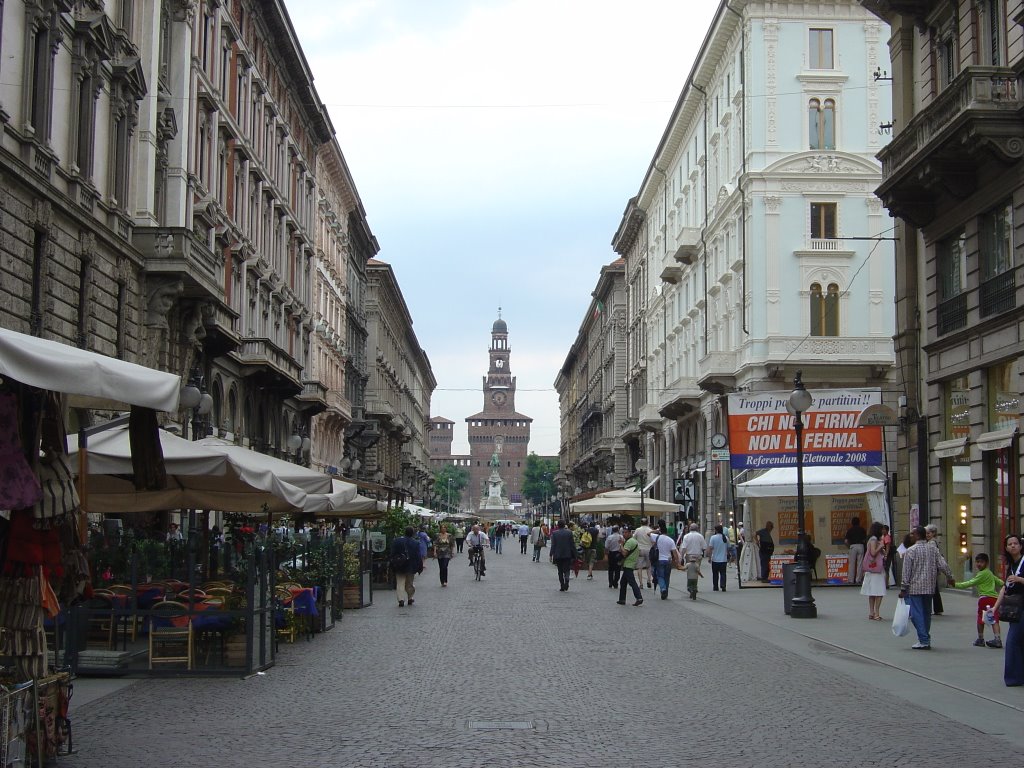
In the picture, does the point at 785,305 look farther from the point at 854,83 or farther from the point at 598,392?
the point at 598,392

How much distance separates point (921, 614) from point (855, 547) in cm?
1369

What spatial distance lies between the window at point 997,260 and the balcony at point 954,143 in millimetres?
933

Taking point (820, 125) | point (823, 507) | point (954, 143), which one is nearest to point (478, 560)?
point (823, 507)

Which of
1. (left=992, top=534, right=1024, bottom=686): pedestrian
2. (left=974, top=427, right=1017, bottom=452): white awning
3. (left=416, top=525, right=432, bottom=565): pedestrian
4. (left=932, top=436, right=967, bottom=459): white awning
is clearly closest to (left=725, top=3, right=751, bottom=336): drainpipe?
(left=416, top=525, right=432, bottom=565): pedestrian

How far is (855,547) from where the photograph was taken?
1210 inches

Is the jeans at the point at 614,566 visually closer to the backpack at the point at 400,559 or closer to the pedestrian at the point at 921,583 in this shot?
the backpack at the point at 400,559

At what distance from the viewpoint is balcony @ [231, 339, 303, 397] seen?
4288cm

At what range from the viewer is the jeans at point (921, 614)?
17.3m

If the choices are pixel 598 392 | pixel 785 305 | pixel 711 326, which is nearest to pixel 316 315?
pixel 711 326

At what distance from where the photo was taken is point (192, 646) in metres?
14.6

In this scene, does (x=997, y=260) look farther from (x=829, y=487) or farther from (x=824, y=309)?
(x=824, y=309)

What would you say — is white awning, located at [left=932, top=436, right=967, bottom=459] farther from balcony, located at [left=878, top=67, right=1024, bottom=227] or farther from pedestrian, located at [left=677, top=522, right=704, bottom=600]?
pedestrian, located at [left=677, top=522, right=704, bottom=600]

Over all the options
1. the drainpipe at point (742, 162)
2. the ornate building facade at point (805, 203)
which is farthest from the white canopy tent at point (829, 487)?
the drainpipe at point (742, 162)

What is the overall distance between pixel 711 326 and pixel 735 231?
6.06 meters
